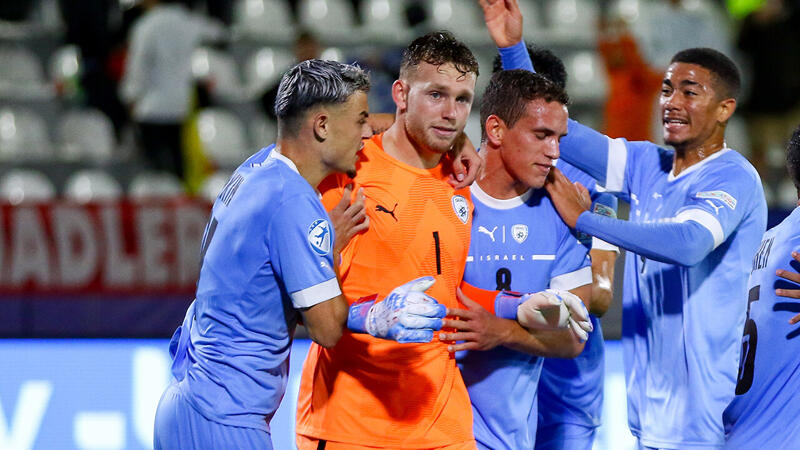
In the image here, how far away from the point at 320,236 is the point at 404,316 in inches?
16.0

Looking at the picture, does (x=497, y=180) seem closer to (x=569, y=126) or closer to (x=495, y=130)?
(x=495, y=130)

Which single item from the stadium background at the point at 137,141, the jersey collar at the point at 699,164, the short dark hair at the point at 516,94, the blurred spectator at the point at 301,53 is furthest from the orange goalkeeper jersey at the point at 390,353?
the blurred spectator at the point at 301,53

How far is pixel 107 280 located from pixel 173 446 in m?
3.65

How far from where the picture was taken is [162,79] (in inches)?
382

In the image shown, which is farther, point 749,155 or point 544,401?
point 749,155

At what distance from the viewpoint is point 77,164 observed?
9.91 metres

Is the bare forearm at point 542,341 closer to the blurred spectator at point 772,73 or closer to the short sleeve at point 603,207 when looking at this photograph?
the short sleeve at point 603,207

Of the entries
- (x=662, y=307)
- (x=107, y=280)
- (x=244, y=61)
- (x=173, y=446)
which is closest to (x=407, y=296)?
(x=173, y=446)

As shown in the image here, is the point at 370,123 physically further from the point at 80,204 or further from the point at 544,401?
the point at 80,204

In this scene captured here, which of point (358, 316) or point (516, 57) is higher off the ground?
point (516, 57)

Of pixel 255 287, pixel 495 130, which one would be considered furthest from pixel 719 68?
pixel 255 287

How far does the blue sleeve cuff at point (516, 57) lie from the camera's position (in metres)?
4.93

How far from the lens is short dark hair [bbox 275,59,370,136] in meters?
3.79

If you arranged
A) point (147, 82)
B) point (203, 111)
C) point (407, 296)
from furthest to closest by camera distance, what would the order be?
point (203, 111) < point (147, 82) < point (407, 296)
